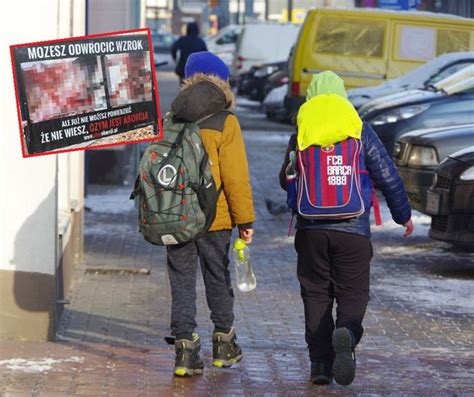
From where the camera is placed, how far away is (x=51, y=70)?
6.83 metres

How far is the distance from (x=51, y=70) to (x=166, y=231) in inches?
37.8

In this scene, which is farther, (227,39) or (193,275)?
(227,39)

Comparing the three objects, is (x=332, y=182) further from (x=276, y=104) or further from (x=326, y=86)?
(x=276, y=104)

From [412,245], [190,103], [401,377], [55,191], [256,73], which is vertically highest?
[190,103]

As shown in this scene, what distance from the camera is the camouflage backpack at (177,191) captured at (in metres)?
6.83

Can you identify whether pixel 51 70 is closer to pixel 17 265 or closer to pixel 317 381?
pixel 17 265

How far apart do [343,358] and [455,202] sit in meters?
4.48

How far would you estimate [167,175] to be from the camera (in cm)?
683

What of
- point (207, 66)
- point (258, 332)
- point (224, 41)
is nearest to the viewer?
point (207, 66)

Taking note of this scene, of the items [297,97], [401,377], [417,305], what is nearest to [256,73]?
[297,97]

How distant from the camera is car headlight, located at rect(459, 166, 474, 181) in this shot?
434 inches

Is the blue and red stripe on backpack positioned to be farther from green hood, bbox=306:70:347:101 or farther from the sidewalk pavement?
the sidewalk pavement

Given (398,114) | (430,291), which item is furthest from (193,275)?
(398,114)

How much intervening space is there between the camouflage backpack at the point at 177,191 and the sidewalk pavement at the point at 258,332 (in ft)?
2.59
